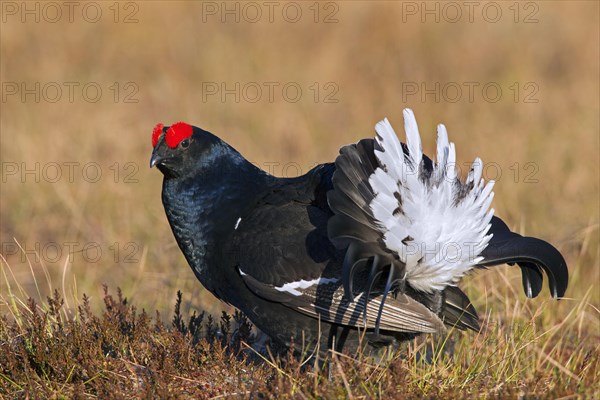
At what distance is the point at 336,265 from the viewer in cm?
344

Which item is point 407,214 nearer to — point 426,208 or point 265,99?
point 426,208

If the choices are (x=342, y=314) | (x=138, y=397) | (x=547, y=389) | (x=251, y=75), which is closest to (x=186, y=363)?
(x=138, y=397)

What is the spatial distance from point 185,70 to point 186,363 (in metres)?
5.65

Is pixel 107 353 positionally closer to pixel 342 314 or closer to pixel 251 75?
pixel 342 314

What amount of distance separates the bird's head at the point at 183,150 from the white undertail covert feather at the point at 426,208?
83cm

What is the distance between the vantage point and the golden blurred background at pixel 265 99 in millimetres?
5961

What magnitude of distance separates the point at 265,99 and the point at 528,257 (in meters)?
5.13

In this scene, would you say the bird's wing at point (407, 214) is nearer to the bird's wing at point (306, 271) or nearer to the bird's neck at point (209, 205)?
the bird's wing at point (306, 271)

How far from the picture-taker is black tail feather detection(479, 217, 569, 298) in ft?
10.9

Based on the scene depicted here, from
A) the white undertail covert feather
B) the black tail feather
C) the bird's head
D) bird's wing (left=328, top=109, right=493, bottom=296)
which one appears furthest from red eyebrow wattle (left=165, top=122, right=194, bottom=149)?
the black tail feather

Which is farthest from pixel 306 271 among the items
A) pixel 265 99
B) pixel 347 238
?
pixel 265 99

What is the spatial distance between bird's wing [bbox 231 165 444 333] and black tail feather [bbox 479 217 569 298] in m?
0.33

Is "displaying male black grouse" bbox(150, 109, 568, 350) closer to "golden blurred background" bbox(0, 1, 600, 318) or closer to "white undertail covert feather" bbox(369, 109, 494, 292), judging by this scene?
"white undertail covert feather" bbox(369, 109, 494, 292)

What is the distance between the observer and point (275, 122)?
777 centimetres
